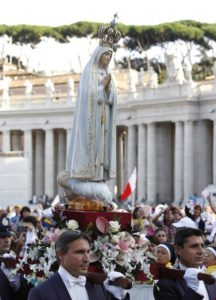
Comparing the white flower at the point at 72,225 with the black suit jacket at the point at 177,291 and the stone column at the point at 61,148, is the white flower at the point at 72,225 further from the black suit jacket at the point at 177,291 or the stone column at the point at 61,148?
the stone column at the point at 61,148

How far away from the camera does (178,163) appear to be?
59.1 meters

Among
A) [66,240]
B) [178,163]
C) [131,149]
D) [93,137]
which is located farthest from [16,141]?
[66,240]

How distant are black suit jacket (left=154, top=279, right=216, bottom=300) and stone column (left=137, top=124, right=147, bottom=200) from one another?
53.9 metres

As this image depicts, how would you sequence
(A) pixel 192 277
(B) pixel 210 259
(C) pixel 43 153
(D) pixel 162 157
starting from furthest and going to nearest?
1. (C) pixel 43 153
2. (D) pixel 162 157
3. (B) pixel 210 259
4. (A) pixel 192 277

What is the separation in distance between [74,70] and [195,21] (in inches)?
609

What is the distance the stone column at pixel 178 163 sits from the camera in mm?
58656

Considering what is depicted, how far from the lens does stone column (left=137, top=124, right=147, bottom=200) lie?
6162cm

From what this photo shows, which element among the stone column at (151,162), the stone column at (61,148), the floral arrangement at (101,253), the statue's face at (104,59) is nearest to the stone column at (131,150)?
the stone column at (151,162)

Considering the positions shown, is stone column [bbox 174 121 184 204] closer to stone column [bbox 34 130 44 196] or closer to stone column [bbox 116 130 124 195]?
stone column [bbox 116 130 124 195]

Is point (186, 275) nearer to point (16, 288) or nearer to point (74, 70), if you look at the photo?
point (16, 288)

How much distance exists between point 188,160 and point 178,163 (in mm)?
1083

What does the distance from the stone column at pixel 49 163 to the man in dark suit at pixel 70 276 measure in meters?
62.8

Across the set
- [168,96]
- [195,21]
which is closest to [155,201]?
Result: [168,96]

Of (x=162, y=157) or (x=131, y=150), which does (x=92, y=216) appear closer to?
(x=162, y=157)
